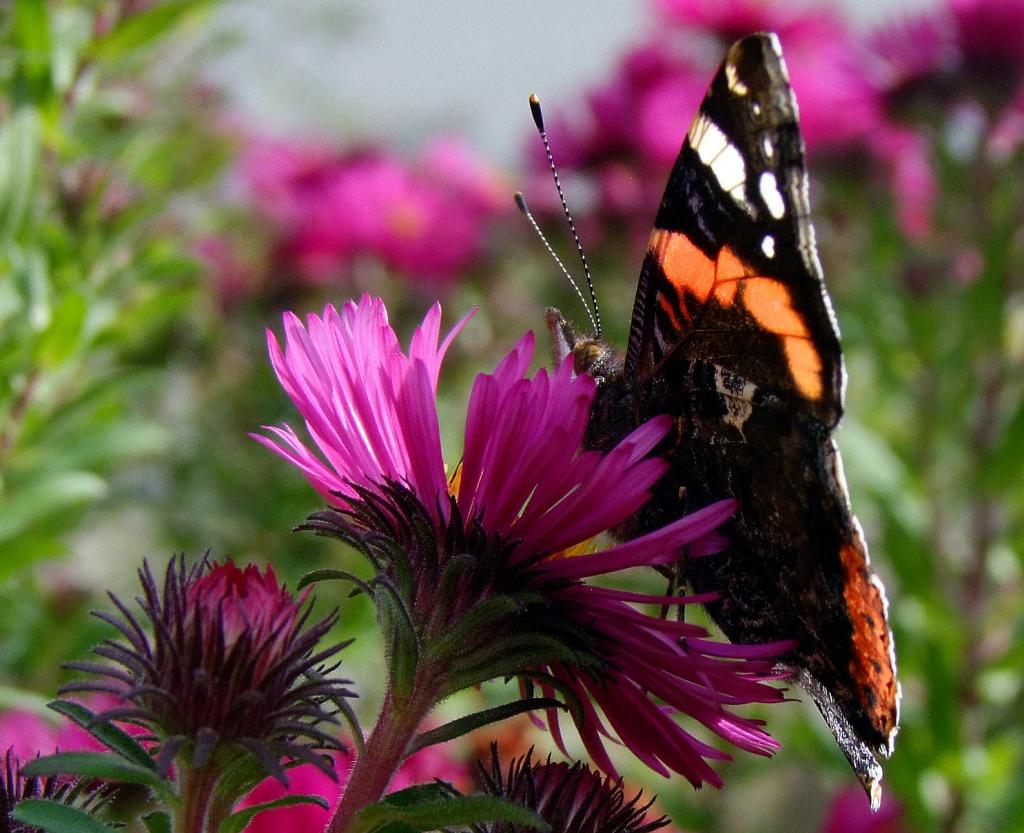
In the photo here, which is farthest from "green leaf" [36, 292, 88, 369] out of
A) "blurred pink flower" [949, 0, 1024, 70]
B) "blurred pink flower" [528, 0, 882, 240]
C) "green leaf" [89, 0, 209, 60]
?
"blurred pink flower" [949, 0, 1024, 70]

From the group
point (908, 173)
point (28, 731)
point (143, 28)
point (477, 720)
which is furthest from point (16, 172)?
point (908, 173)

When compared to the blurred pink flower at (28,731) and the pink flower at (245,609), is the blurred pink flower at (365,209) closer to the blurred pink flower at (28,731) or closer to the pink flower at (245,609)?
the blurred pink flower at (28,731)

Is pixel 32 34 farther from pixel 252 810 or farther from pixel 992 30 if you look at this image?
pixel 992 30

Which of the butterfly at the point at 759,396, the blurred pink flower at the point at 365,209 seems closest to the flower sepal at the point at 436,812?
the butterfly at the point at 759,396

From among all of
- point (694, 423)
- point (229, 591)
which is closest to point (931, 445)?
point (694, 423)

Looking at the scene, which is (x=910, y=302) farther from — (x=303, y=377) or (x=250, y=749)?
(x=250, y=749)
